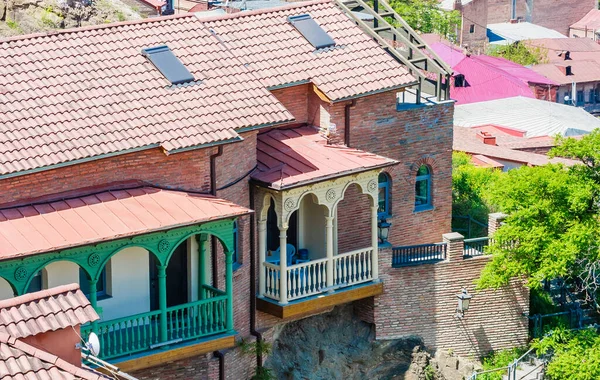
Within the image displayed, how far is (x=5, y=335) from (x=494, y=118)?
44230 millimetres

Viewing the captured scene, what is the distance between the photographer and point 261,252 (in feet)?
108

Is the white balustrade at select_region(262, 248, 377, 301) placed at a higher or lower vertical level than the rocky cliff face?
lower

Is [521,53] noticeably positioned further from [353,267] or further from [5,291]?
[5,291]

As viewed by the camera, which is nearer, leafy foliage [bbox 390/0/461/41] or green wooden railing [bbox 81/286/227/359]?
green wooden railing [bbox 81/286/227/359]

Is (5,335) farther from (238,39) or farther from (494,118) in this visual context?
(494,118)

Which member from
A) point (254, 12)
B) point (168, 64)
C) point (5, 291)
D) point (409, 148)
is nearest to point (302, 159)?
point (168, 64)

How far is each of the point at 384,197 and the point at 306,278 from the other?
13.8 ft

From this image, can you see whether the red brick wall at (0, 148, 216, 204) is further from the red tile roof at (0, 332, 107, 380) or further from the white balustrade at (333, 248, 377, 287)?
the red tile roof at (0, 332, 107, 380)

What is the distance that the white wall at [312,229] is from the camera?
34656 millimetres

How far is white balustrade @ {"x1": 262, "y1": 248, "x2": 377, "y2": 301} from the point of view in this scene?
1304 inches

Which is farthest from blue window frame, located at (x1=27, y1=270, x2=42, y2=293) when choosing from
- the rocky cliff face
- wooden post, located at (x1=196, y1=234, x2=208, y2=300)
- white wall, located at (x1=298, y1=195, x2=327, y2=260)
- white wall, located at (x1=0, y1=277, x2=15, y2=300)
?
the rocky cliff face

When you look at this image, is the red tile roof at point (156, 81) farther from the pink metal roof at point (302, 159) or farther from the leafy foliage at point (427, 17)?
the leafy foliage at point (427, 17)

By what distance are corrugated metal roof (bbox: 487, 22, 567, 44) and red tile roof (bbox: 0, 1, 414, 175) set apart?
2758 inches

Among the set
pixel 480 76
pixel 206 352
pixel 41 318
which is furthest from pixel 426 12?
pixel 41 318
